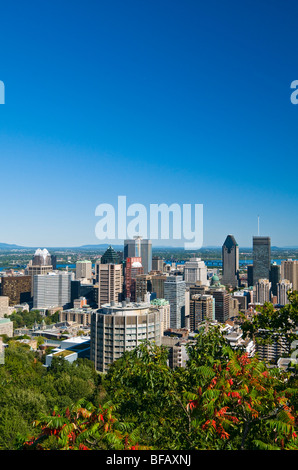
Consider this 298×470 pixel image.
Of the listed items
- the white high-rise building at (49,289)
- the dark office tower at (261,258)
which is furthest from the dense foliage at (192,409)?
the dark office tower at (261,258)

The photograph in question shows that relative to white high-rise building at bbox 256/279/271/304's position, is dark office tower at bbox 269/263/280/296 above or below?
above

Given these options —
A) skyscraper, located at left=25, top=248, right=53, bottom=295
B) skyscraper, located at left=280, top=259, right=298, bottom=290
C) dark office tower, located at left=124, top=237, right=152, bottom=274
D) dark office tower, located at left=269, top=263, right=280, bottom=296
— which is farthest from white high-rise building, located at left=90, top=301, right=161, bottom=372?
dark office tower, located at left=269, top=263, right=280, bottom=296

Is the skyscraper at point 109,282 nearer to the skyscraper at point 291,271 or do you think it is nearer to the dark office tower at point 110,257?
the dark office tower at point 110,257

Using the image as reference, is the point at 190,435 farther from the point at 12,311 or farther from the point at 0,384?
the point at 12,311

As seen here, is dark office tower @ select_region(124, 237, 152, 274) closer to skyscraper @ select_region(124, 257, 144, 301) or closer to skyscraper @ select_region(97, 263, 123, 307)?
skyscraper @ select_region(124, 257, 144, 301)

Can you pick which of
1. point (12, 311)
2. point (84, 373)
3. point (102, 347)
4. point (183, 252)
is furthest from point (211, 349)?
point (183, 252)
